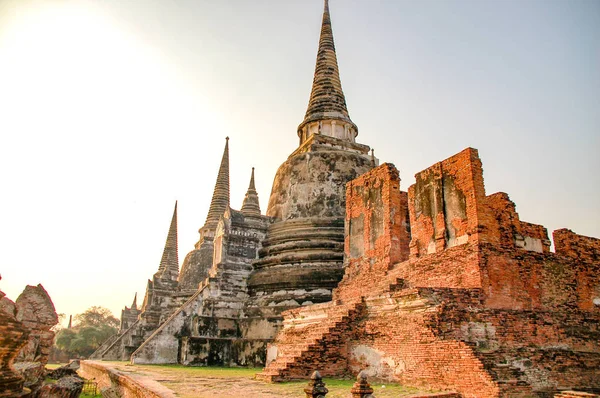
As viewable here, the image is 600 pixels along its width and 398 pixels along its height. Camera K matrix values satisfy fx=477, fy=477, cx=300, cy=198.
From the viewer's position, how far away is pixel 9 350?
5152 millimetres

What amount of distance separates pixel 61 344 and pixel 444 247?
45618mm

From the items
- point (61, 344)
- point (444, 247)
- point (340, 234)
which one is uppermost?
point (340, 234)

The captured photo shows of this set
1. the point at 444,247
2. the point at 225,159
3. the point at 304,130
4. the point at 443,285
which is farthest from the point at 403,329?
the point at 225,159

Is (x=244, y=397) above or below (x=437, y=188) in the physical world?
below

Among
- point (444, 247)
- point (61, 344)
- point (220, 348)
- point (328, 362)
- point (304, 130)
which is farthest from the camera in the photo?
point (61, 344)

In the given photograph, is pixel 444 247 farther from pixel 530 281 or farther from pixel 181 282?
pixel 181 282

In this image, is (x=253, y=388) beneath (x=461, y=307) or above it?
beneath

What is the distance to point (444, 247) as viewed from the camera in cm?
1148

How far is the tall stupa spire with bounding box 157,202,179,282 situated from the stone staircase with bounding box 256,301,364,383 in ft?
Answer: 71.1

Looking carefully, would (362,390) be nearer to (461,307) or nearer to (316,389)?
(316,389)

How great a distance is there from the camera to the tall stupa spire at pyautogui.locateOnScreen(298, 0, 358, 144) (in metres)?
21.6

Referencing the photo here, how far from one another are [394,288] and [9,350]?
27.9ft

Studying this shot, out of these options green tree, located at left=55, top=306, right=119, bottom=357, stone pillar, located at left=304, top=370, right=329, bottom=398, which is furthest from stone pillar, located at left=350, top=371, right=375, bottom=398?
green tree, located at left=55, top=306, right=119, bottom=357

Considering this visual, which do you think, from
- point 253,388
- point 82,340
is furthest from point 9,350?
point 82,340
